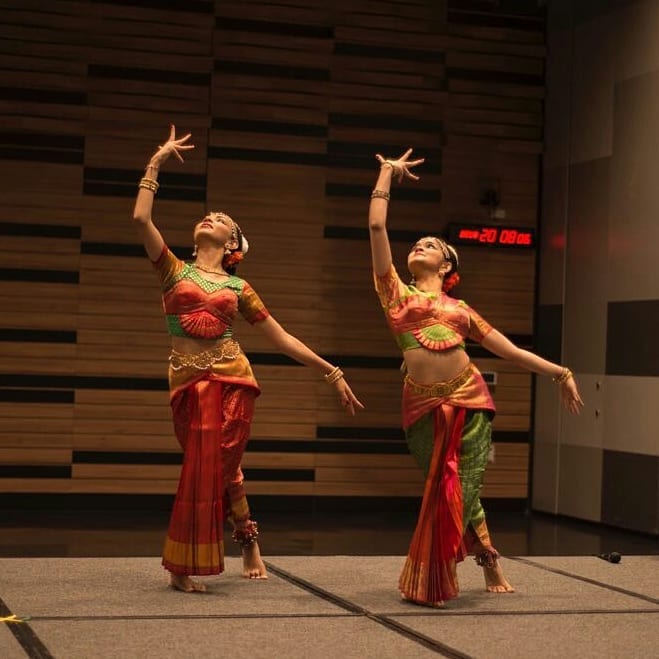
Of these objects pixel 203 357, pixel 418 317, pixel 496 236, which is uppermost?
pixel 496 236

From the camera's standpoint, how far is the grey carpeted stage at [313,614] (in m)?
3.89

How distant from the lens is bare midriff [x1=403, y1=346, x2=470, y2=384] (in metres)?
4.91

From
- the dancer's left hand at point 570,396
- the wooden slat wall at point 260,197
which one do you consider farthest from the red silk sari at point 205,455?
the wooden slat wall at point 260,197

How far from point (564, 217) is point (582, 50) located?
1056mm

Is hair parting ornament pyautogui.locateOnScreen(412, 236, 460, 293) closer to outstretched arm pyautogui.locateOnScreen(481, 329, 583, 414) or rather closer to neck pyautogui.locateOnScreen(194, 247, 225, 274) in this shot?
outstretched arm pyautogui.locateOnScreen(481, 329, 583, 414)

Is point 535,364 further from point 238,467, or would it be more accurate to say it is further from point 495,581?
point 238,467

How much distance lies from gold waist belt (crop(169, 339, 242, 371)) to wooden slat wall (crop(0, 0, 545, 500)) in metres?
3.00

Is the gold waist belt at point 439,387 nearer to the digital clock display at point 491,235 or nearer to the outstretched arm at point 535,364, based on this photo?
the outstretched arm at point 535,364

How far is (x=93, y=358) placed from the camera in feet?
25.8

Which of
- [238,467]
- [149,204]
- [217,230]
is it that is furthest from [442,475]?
[149,204]

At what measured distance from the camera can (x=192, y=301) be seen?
491 centimetres

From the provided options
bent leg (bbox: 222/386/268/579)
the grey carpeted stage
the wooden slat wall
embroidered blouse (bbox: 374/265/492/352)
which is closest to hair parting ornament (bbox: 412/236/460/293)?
embroidered blouse (bbox: 374/265/492/352)

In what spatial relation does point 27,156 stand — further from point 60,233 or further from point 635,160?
point 635,160

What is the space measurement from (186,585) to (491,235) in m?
4.20
